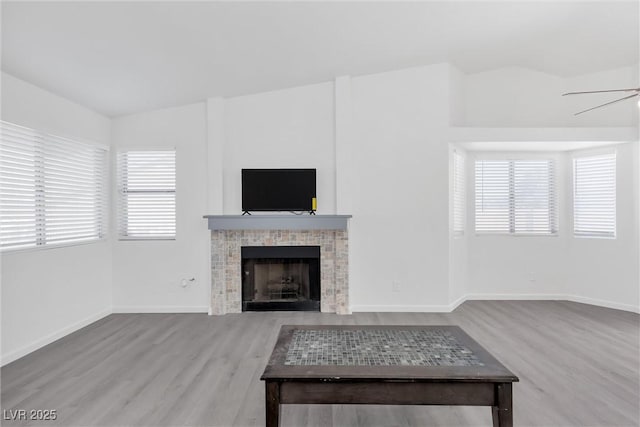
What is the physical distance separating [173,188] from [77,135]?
1.17 meters

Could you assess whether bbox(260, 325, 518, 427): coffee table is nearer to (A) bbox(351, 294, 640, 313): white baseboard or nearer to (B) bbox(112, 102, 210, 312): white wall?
(A) bbox(351, 294, 640, 313): white baseboard

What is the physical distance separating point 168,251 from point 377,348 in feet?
11.2

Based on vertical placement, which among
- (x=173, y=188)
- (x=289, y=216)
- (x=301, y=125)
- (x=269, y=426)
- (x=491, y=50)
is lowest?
(x=269, y=426)

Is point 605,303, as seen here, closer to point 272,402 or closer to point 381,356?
point 381,356

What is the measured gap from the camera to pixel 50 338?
143 inches

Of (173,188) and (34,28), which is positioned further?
(173,188)

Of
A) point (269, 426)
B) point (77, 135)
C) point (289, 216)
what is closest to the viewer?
point (269, 426)

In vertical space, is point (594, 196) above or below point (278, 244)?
above

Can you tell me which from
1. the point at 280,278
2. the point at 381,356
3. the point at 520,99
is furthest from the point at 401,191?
the point at 381,356

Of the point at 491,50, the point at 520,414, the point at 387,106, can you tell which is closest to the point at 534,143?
the point at 491,50

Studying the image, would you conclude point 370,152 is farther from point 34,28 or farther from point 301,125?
point 34,28

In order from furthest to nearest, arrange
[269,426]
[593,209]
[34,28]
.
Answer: [593,209], [34,28], [269,426]

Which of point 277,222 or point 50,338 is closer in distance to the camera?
point 50,338

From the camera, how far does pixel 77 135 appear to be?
13.4ft
